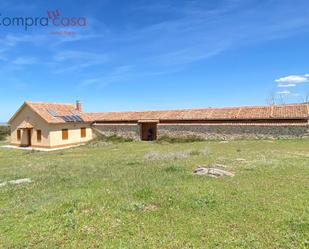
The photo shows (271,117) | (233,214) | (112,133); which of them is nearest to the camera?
(233,214)

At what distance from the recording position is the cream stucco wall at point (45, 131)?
30.2m

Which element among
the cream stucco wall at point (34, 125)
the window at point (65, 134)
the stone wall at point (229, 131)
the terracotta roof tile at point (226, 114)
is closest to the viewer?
the stone wall at point (229, 131)

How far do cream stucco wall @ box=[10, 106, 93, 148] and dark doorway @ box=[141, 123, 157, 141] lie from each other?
7.63 metres

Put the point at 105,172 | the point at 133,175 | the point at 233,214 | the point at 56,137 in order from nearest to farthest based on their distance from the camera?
the point at 233,214, the point at 133,175, the point at 105,172, the point at 56,137

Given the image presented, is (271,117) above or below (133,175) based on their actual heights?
above

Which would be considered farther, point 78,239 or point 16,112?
point 16,112

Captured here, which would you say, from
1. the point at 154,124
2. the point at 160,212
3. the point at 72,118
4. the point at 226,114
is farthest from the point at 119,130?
the point at 160,212

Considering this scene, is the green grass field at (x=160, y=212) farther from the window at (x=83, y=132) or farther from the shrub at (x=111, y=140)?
the window at (x=83, y=132)

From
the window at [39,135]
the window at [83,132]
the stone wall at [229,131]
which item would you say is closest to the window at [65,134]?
the window at [83,132]

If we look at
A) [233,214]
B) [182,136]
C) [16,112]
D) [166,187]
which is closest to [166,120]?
[182,136]

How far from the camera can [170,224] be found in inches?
237

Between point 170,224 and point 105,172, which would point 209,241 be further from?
point 105,172

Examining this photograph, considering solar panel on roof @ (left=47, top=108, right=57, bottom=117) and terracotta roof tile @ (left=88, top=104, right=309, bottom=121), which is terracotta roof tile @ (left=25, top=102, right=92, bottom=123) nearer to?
solar panel on roof @ (left=47, top=108, right=57, bottom=117)

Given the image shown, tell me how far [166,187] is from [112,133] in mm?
27020
